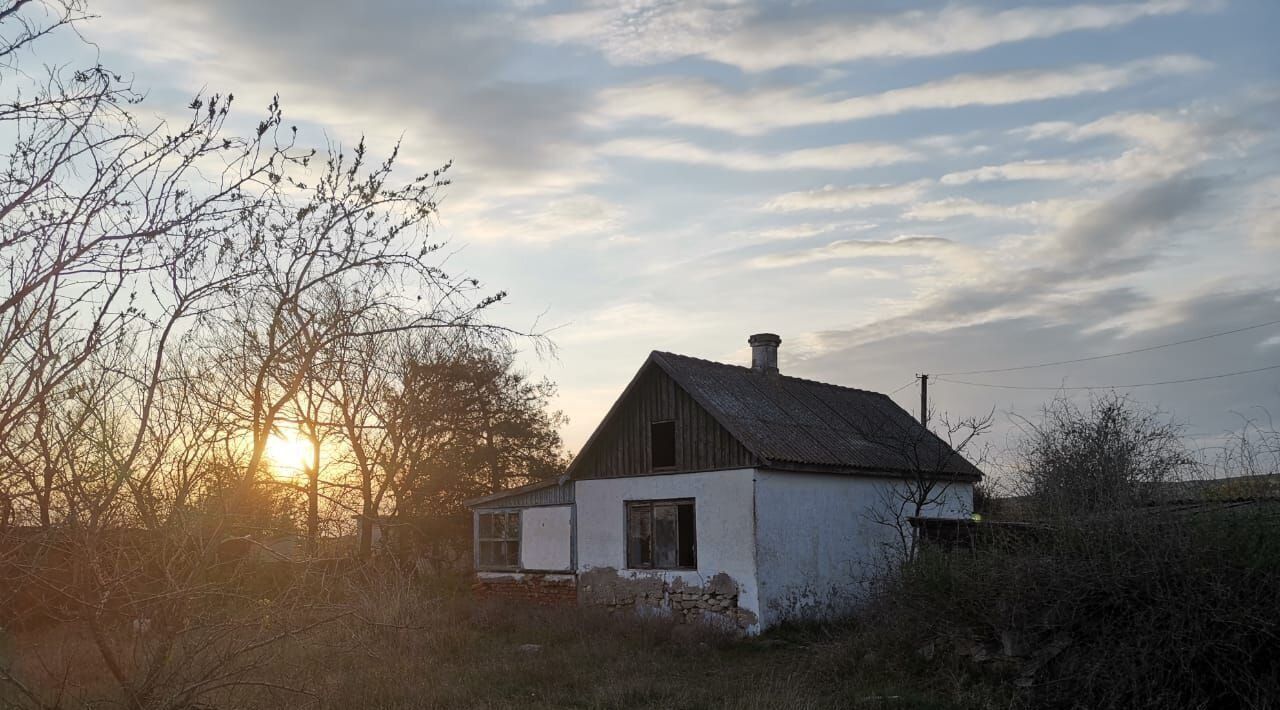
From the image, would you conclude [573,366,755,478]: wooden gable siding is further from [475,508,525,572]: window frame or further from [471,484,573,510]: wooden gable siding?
[475,508,525,572]: window frame

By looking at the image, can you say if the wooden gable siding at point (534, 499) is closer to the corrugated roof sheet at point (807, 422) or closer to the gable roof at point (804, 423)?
the gable roof at point (804, 423)

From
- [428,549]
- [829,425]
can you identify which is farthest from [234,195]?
[428,549]

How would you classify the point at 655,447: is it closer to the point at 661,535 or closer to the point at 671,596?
the point at 661,535

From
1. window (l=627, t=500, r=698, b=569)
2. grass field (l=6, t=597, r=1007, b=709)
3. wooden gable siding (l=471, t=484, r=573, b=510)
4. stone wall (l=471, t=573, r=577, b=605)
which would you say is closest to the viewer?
grass field (l=6, t=597, r=1007, b=709)

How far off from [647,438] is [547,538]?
3.55 meters

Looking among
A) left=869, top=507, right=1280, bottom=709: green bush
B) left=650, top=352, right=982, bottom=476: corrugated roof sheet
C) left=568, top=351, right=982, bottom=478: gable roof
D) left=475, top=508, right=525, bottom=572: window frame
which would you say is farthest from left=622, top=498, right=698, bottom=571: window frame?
left=869, top=507, right=1280, bottom=709: green bush

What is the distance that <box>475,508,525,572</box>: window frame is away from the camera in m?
21.4

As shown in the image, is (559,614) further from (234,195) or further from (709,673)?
(234,195)

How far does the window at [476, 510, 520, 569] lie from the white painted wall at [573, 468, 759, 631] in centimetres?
235

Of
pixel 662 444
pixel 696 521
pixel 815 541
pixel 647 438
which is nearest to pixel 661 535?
pixel 696 521

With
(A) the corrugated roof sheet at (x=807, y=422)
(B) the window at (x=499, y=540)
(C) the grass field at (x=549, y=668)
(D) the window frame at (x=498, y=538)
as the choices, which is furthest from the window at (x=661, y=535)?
(B) the window at (x=499, y=540)

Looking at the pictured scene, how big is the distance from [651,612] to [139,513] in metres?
12.2

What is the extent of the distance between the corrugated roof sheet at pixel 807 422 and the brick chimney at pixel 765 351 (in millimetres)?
362

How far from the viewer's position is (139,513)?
6715mm
